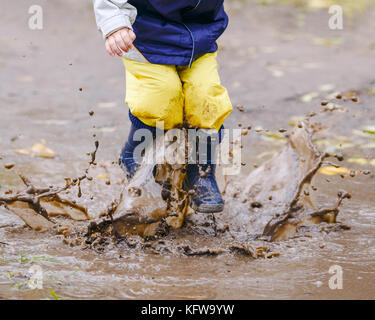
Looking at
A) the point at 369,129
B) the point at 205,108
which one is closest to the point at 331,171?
the point at 369,129

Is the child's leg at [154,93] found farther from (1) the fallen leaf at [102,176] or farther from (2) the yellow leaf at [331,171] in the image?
(2) the yellow leaf at [331,171]

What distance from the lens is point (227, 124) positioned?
14.5ft

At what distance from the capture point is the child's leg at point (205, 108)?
257cm

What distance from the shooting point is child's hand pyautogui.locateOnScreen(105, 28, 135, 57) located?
231 centimetres

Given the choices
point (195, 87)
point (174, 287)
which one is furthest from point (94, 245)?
point (195, 87)

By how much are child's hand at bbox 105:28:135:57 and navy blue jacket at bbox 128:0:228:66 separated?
0.58 feet

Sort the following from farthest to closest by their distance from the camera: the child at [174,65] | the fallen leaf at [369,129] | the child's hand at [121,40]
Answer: the fallen leaf at [369,129] < the child at [174,65] < the child's hand at [121,40]

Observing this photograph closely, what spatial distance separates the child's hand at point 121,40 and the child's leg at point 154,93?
0.69 feet

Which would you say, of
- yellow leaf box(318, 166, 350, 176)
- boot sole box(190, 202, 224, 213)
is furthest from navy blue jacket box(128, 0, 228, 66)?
yellow leaf box(318, 166, 350, 176)

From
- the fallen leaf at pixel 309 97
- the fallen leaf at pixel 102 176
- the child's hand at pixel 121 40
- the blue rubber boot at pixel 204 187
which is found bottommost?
the fallen leaf at pixel 102 176

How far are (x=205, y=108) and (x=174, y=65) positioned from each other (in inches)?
9.8

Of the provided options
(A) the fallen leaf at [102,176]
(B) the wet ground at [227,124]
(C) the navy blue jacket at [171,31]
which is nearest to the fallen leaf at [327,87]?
(B) the wet ground at [227,124]

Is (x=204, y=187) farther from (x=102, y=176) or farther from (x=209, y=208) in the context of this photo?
(x=102, y=176)

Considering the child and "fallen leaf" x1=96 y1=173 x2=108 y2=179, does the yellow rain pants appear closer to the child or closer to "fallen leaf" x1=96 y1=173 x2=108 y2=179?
the child
